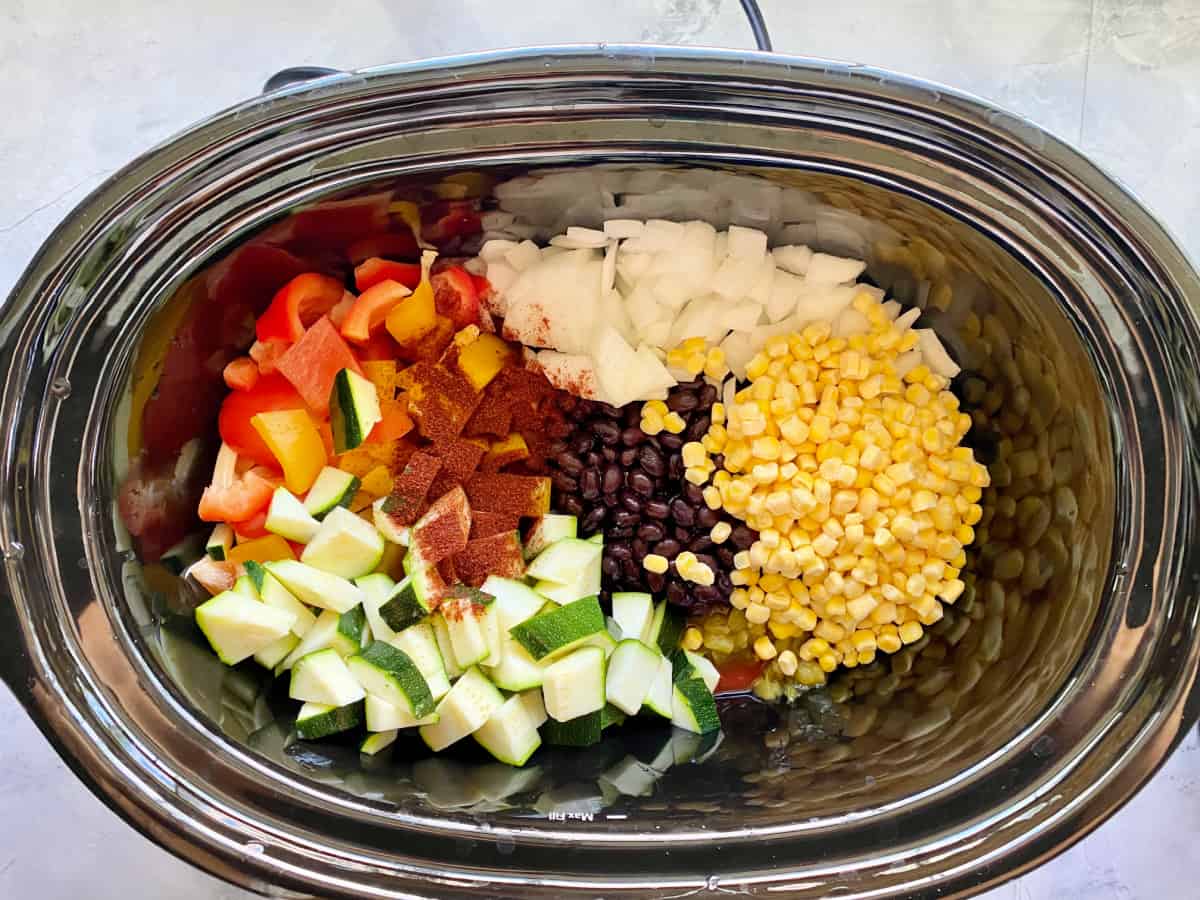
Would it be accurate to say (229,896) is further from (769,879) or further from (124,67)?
(124,67)

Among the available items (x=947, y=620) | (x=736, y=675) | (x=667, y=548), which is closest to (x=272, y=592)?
(x=667, y=548)

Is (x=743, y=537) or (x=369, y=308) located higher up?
(x=369, y=308)

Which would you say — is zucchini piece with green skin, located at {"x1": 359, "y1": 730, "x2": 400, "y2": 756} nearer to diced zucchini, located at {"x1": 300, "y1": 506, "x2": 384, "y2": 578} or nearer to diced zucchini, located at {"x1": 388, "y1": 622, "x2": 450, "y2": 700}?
diced zucchini, located at {"x1": 388, "y1": 622, "x2": 450, "y2": 700}

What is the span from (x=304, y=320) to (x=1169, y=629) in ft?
3.30

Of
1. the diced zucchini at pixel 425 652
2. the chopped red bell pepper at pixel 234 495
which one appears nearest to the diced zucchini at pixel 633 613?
the diced zucchini at pixel 425 652

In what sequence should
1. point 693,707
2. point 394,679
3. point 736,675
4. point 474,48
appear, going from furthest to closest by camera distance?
point 474,48, point 736,675, point 693,707, point 394,679

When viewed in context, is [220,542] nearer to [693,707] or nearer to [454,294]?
[454,294]

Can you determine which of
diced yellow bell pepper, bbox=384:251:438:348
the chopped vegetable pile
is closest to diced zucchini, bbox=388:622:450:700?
the chopped vegetable pile

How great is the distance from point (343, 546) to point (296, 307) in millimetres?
283

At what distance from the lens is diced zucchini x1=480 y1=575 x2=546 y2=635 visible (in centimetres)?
108

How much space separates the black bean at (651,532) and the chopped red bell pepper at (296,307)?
0.46 m

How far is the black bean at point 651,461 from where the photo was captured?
1133 mm

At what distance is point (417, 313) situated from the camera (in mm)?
1113

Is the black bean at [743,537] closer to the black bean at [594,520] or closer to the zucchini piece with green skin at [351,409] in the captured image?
the black bean at [594,520]
